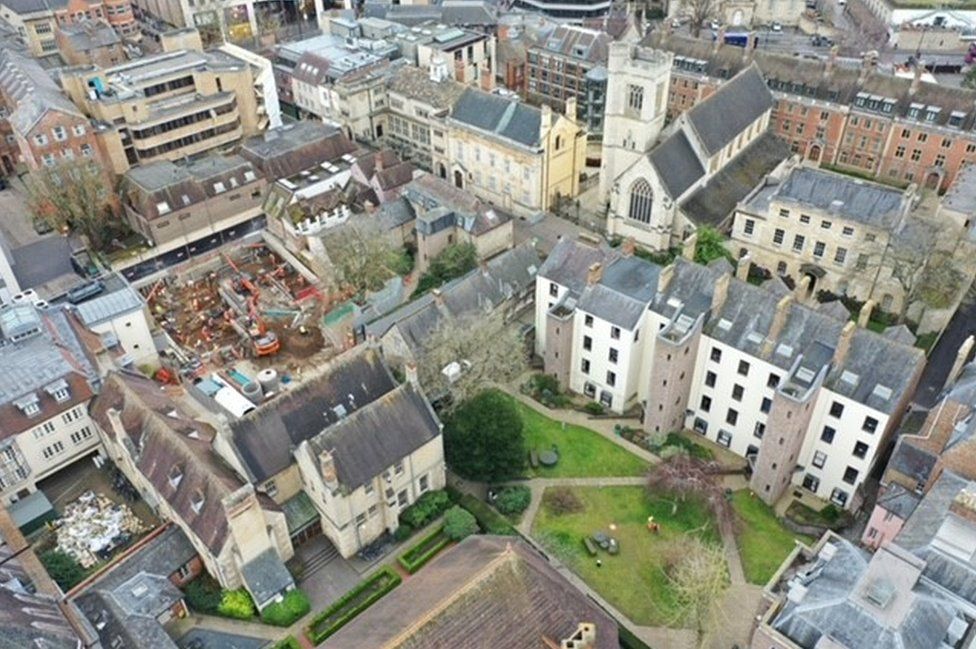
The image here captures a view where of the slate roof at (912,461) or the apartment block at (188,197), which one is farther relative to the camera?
the apartment block at (188,197)

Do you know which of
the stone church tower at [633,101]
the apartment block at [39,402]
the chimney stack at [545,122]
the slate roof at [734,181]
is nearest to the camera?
the apartment block at [39,402]

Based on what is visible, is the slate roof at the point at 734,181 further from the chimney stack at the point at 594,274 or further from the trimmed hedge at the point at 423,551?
the trimmed hedge at the point at 423,551

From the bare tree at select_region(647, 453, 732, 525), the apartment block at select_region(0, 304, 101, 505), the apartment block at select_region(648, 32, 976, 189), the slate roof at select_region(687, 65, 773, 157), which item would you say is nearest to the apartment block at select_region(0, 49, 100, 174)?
the apartment block at select_region(0, 304, 101, 505)

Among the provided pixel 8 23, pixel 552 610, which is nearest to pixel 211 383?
pixel 552 610

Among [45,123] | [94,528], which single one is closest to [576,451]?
[94,528]

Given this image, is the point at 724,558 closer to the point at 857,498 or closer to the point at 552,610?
the point at 857,498

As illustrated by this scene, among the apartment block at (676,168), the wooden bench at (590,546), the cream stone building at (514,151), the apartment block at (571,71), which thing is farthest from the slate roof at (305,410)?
the apartment block at (571,71)

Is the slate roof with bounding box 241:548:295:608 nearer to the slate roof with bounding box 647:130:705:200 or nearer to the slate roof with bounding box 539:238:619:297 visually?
the slate roof with bounding box 539:238:619:297
